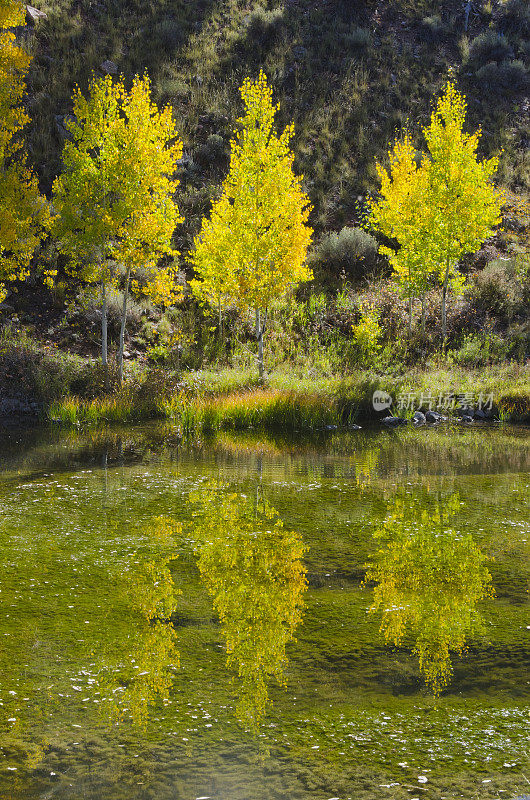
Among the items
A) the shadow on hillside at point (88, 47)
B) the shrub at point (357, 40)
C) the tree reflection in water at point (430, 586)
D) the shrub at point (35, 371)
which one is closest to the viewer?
the tree reflection in water at point (430, 586)

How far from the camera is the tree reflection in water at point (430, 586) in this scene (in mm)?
4977

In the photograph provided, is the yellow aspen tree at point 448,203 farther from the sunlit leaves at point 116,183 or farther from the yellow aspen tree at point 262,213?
the sunlit leaves at point 116,183

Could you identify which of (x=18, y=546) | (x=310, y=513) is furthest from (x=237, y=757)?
(x=310, y=513)

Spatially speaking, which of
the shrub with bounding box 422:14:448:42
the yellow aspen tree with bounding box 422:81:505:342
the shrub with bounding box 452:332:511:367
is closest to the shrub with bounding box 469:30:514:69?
the shrub with bounding box 422:14:448:42

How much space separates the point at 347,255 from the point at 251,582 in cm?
2329

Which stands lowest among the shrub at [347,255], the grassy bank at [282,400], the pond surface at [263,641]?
the pond surface at [263,641]

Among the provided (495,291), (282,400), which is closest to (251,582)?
(282,400)

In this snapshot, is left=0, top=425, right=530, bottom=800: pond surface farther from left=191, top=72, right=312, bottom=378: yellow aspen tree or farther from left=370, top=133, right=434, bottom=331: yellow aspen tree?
left=370, top=133, right=434, bottom=331: yellow aspen tree

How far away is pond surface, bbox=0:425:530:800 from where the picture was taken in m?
3.51

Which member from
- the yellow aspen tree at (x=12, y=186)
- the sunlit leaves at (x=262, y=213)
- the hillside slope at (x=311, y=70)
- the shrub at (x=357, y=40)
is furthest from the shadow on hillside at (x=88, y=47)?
the sunlit leaves at (x=262, y=213)

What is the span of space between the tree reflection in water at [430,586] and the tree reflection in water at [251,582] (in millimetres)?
794

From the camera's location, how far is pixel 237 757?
11.8ft

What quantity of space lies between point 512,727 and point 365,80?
3887 cm

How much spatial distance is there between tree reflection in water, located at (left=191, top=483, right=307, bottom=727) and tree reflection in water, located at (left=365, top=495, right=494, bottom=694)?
79cm
